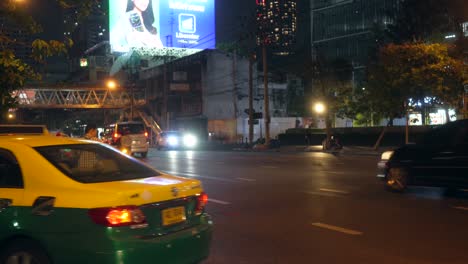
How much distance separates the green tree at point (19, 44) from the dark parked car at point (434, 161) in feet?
24.9

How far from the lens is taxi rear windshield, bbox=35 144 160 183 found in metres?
5.27

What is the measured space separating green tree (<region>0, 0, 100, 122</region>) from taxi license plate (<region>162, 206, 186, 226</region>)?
5224 millimetres

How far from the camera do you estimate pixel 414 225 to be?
882 centimetres

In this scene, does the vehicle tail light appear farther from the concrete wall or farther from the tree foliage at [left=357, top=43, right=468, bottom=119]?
the concrete wall

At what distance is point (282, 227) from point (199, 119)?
48.9 m

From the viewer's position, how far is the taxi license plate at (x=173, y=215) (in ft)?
16.7

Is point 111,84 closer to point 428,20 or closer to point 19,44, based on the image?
point 428,20

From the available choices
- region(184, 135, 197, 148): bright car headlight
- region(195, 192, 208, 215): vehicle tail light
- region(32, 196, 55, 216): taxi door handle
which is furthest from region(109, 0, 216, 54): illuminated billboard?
region(32, 196, 55, 216): taxi door handle

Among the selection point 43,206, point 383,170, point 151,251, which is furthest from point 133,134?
point 151,251

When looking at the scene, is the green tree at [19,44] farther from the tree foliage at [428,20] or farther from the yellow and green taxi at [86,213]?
the tree foliage at [428,20]

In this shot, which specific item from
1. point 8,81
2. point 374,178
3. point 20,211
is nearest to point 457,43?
point 374,178

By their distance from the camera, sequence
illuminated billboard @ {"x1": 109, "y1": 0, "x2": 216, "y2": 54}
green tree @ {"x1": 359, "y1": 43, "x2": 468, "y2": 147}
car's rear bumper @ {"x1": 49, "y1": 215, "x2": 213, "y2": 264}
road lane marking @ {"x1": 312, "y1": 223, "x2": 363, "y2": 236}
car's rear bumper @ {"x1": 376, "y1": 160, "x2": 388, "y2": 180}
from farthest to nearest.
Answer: illuminated billboard @ {"x1": 109, "y1": 0, "x2": 216, "y2": 54}, green tree @ {"x1": 359, "y1": 43, "x2": 468, "y2": 147}, car's rear bumper @ {"x1": 376, "y1": 160, "x2": 388, "y2": 180}, road lane marking @ {"x1": 312, "y1": 223, "x2": 363, "y2": 236}, car's rear bumper @ {"x1": 49, "y1": 215, "x2": 213, "y2": 264}

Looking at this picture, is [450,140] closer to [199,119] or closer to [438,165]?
[438,165]

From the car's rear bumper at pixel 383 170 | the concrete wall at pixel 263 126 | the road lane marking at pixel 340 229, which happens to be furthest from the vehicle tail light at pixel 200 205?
the concrete wall at pixel 263 126
